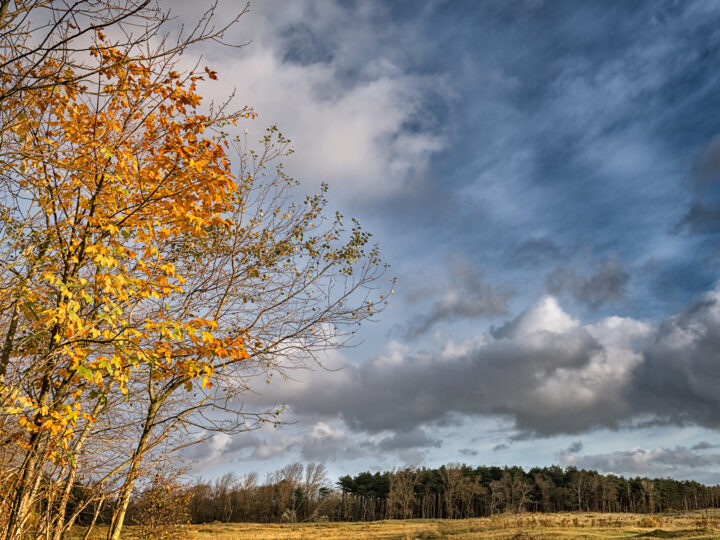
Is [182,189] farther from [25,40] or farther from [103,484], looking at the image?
[103,484]

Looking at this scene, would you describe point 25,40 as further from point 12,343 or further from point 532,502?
point 532,502

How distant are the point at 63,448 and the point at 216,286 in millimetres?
3289

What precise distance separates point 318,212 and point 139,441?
184 inches

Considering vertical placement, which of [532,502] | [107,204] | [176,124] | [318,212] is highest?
[318,212]

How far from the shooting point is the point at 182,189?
523 centimetres

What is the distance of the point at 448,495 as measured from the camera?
3861 inches

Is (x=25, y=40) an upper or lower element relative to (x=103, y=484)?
upper

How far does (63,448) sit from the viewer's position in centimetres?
542

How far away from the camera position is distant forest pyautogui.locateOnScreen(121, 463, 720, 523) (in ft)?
317

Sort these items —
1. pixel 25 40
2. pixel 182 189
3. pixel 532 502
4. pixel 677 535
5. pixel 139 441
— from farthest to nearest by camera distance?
pixel 532 502, pixel 677 535, pixel 139 441, pixel 182 189, pixel 25 40

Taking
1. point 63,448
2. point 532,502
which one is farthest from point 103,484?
point 532,502

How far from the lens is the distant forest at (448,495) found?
96.5 m

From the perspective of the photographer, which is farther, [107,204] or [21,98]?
[107,204]

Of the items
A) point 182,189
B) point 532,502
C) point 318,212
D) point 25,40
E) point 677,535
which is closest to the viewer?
point 25,40
